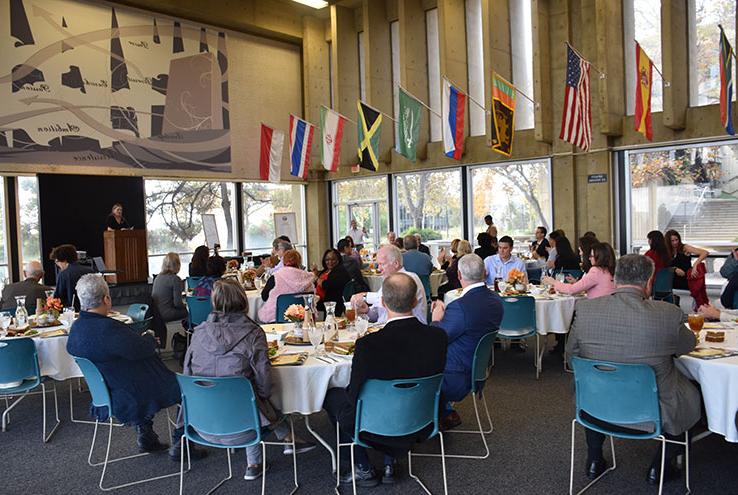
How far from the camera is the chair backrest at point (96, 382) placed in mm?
3795

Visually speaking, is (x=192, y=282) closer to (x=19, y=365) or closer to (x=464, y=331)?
(x=19, y=365)

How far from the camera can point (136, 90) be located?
13336 millimetres

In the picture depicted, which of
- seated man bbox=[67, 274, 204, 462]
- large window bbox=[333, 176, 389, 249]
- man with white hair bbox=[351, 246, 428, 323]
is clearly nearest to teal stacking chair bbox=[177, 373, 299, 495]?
seated man bbox=[67, 274, 204, 462]

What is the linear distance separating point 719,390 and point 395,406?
187 centimetres

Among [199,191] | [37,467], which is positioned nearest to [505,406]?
[37,467]

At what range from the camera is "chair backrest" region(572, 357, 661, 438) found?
316 centimetres

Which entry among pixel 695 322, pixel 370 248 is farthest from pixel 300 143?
pixel 695 322

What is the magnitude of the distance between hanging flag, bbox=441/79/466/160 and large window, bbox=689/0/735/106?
433 cm

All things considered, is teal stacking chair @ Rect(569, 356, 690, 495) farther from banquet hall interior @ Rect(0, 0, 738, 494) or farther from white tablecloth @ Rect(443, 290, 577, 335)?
white tablecloth @ Rect(443, 290, 577, 335)

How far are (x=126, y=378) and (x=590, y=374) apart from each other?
291 centimetres

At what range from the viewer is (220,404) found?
3264mm

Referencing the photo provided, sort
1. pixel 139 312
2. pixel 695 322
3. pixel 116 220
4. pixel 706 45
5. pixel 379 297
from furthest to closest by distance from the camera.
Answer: pixel 116 220
pixel 706 45
pixel 139 312
pixel 379 297
pixel 695 322

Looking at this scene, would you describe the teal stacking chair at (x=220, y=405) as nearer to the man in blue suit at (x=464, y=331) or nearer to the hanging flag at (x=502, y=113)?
the man in blue suit at (x=464, y=331)

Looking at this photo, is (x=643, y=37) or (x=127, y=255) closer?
(x=127, y=255)
